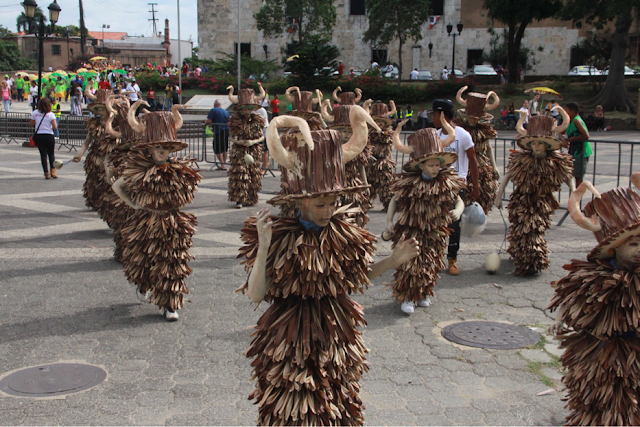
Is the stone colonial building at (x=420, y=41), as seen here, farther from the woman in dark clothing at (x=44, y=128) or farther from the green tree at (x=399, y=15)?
the woman in dark clothing at (x=44, y=128)

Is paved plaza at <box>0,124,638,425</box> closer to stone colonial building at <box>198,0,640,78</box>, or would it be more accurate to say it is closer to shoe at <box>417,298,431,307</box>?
shoe at <box>417,298,431,307</box>

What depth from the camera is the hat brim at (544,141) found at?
7.43 m

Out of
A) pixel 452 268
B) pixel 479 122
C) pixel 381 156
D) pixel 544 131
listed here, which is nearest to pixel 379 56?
pixel 381 156

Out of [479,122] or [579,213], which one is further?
[479,122]

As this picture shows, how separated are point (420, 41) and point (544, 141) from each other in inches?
1993

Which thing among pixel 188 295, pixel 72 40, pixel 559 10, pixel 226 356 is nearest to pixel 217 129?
pixel 188 295

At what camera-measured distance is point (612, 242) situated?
3.37 meters

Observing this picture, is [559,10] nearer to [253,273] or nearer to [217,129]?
[217,129]

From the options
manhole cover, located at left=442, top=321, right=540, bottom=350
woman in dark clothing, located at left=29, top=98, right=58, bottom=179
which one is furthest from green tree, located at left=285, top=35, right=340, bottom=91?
manhole cover, located at left=442, top=321, right=540, bottom=350

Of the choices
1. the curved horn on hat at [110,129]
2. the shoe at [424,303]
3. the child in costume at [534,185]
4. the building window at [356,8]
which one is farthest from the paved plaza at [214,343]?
the building window at [356,8]

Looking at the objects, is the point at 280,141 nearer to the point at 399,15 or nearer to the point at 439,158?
the point at 439,158

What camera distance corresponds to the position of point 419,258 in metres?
6.40

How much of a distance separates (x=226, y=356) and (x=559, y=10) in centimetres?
3843

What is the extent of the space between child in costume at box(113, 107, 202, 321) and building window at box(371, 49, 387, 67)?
5126 cm
